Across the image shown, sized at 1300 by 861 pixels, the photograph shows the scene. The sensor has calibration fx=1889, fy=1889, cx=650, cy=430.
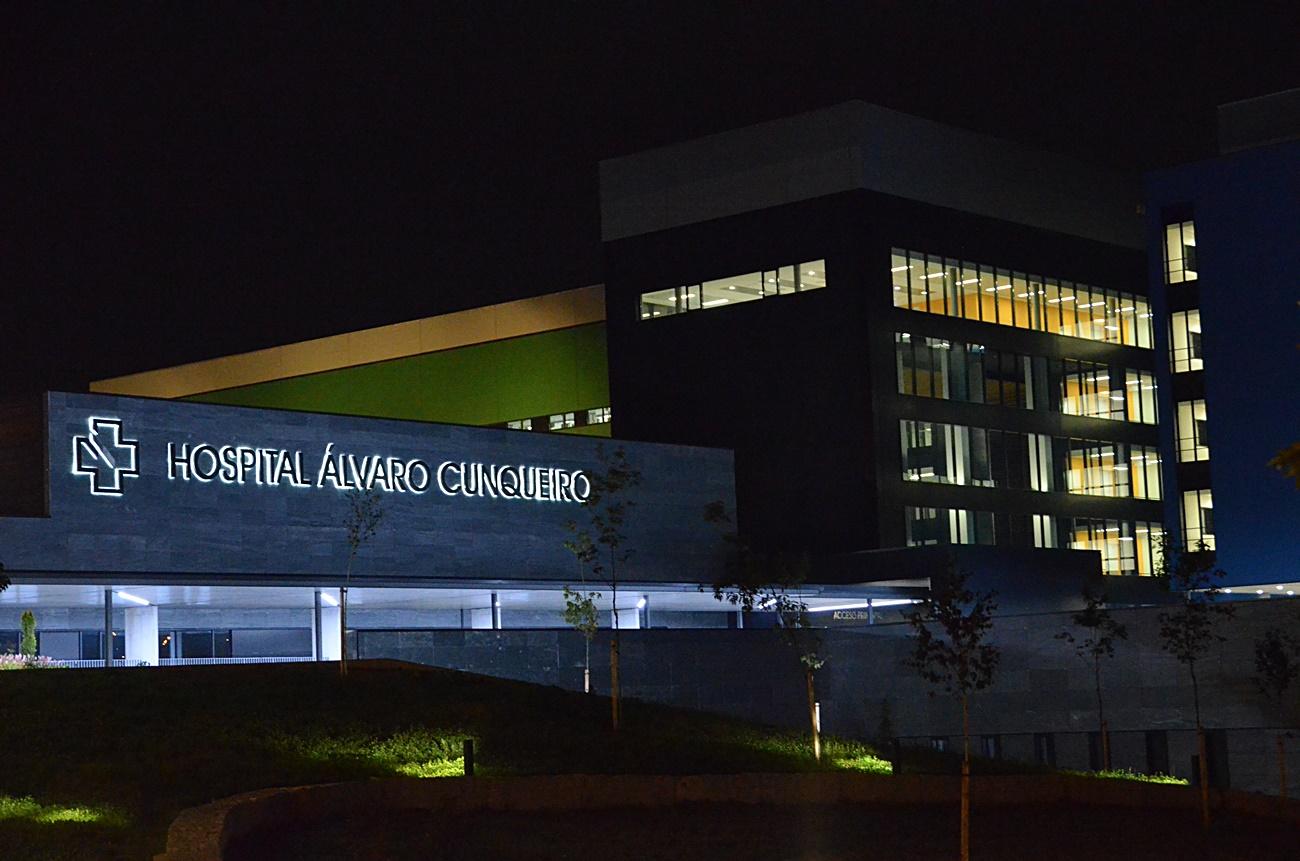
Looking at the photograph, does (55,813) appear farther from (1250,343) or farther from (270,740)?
(1250,343)

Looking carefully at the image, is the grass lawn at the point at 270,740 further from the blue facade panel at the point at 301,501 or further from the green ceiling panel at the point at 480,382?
the green ceiling panel at the point at 480,382

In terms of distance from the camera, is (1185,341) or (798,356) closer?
(798,356)

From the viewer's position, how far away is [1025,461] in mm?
82750

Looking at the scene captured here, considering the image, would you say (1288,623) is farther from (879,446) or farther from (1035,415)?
(1035,415)

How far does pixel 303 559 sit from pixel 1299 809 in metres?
30.3

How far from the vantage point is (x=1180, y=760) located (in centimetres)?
5688

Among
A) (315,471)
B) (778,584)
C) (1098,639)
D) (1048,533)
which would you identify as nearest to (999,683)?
(1098,639)

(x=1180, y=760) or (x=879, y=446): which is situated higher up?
(x=879, y=446)

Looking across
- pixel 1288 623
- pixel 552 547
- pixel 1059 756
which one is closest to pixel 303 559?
pixel 552 547

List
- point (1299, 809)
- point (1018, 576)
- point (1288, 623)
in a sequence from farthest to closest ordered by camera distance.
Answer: point (1018, 576) → point (1288, 623) → point (1299, 809)

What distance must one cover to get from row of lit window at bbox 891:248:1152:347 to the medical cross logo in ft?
114

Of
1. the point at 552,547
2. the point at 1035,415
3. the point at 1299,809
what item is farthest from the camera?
the point at 1035,415

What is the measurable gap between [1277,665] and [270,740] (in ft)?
98.4

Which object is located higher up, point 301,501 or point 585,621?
point 301,501
